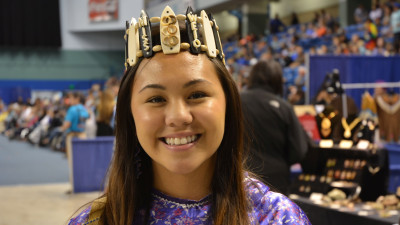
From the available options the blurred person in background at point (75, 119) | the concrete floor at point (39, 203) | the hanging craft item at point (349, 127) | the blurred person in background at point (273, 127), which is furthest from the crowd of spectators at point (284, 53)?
the hanging craft item at point (349, 127)

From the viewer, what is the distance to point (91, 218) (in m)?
1.15

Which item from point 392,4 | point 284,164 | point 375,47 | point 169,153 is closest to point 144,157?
point 169,153

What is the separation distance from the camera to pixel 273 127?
324 centimetres

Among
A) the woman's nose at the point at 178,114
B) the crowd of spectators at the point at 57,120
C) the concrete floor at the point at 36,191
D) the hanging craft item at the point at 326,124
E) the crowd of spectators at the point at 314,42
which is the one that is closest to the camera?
the woman's nose at the point at 178,114

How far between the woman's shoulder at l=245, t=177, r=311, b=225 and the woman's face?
6.8 inches

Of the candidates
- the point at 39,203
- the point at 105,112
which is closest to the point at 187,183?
the point at 105,112

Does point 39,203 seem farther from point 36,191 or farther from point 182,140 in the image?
point 182,140

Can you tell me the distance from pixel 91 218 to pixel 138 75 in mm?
344

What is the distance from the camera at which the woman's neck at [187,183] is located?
1.17 m

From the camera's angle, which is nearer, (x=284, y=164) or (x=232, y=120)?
(x=232, y=120)

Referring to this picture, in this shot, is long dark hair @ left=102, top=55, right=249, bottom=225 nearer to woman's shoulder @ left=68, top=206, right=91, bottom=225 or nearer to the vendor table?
woman's shoulder @ left=68, top=206, right=91, bottom=225

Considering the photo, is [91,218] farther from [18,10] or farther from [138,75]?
[18,10]

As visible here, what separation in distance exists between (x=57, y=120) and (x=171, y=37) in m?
13.7

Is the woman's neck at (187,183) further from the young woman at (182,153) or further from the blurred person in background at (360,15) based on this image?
the blurred person in background at (360,15)
